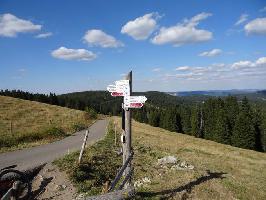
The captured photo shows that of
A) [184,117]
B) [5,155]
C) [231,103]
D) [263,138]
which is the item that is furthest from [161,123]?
[5,155]

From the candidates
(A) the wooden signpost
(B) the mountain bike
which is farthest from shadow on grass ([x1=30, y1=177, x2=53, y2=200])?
(A) the wooden signpost

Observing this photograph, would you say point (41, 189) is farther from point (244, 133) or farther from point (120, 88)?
point (244, 133)

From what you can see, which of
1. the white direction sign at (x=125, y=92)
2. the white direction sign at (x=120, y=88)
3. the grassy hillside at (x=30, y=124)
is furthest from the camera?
the grassy hillside at (x=30, y=124)

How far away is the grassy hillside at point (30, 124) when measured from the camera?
2886 cm

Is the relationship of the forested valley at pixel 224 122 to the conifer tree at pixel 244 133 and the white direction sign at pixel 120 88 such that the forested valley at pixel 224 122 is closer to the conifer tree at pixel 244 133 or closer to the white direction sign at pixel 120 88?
the conifer tree at pixel 244 133

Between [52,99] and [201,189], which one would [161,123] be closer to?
[52,99]

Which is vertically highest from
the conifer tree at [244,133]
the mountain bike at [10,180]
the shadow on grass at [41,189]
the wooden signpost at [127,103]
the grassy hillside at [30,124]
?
the wooden signpost at [127,103]

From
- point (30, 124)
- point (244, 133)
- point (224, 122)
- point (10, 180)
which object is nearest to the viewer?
point (10, 180)

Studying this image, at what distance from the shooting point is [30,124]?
1954 inches

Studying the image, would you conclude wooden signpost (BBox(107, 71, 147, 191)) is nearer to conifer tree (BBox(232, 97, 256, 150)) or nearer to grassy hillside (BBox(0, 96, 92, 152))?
grassy hillside (BBox(0, 96, 92, 152))

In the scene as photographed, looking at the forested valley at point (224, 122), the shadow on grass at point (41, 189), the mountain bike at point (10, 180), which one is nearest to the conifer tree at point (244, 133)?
the forested valley at point (224, 122)

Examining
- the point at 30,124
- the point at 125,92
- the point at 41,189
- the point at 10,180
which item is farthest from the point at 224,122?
the point at 10,180

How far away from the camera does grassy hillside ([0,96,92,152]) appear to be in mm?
28859

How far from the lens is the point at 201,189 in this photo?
1312cm
